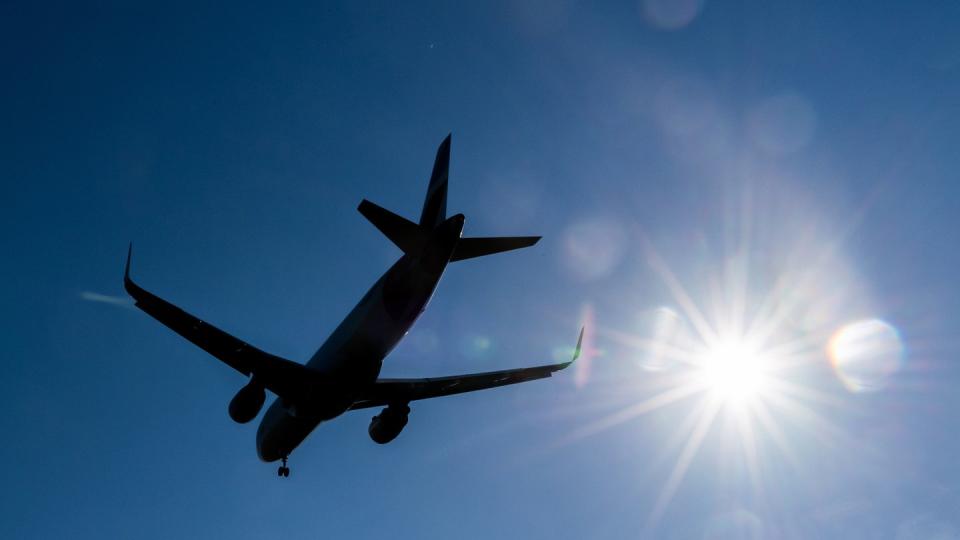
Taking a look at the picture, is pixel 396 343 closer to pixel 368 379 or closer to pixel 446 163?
pixel 368 379

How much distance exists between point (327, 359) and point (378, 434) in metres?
3.69

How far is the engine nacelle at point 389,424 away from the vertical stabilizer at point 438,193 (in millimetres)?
7310

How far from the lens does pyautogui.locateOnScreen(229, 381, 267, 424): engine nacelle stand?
70.8ft

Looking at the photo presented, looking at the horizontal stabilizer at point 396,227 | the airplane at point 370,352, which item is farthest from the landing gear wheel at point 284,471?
the horizontal stabilizer at point 396,227

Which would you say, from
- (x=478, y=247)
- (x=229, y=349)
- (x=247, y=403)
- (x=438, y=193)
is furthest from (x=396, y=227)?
(x=247, y=403)

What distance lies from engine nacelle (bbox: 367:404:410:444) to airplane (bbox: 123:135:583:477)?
4cm

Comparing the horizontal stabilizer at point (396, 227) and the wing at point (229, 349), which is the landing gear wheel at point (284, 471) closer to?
the wing at point (229, 349)

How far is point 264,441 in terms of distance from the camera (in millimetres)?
25469

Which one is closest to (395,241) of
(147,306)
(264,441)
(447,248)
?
(447,248)

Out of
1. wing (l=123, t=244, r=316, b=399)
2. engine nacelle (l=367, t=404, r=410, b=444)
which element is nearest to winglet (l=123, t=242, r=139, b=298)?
wing (l=123, t=244, r=316, b=399)

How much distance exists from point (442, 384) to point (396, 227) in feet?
27.2

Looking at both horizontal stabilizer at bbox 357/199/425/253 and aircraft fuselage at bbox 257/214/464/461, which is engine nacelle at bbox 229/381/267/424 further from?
horizontal stabilizer at bbox 357/199/425/253

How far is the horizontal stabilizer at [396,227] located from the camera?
18047 mm

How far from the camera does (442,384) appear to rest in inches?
1014
